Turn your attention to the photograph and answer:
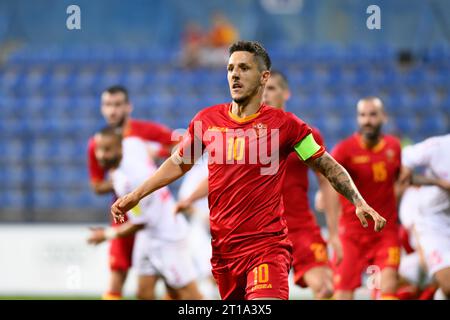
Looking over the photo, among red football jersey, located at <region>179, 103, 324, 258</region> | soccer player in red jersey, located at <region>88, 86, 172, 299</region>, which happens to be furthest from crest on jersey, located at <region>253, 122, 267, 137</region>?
soccer player in red jersey, located at <region>88, 86, 172, 299</region>

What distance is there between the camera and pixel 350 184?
568 cm

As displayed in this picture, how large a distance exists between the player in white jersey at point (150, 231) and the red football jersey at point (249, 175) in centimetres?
273

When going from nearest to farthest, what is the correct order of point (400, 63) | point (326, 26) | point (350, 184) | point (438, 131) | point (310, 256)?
point (350, 184) → point (310, 256) → point (438, 131) → point (400, 63) → point (326, 26)

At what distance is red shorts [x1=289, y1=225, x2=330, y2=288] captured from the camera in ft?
26.5

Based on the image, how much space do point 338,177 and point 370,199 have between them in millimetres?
2999

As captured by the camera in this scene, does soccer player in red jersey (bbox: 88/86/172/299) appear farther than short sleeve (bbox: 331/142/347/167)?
Yes

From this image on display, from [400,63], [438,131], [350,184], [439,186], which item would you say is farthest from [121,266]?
[400,63]

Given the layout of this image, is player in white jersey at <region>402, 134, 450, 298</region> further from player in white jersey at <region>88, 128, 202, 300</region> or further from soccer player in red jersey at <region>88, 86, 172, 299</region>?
soccer player in red jersey at <region>88, 86, 172, 299</region>

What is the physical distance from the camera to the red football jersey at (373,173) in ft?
28.3

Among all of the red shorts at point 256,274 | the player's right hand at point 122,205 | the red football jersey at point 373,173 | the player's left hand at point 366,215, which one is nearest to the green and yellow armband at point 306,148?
the player's left hand at point 366,215

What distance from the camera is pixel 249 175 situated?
575cm
